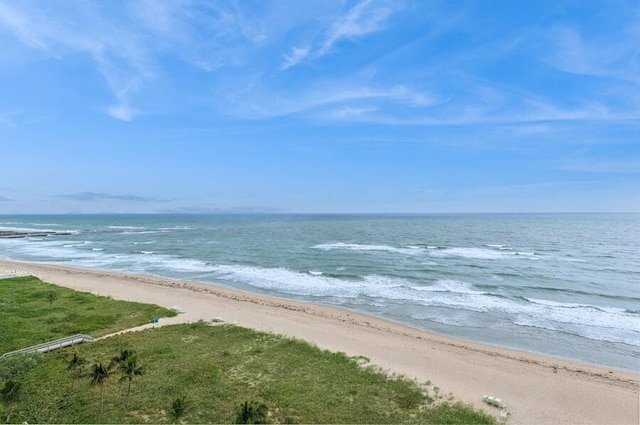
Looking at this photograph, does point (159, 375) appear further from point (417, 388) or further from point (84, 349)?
point (417, 388)

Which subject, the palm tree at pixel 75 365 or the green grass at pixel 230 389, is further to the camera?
the palm tree at pixel 75 365

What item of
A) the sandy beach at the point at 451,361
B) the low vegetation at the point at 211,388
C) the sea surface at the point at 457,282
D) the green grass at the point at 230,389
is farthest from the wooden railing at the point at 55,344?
the sea surface at the point at 457,282

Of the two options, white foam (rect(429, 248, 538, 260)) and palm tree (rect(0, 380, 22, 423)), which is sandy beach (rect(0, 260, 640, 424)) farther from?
white foam (rect(429, 248, 538, 260))

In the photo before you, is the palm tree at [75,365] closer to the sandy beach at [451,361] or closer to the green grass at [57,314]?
the green grass at [57,314]

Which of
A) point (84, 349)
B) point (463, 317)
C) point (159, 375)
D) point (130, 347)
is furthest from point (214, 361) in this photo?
point (463, 317)

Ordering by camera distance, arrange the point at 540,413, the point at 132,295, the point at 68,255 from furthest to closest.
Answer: the point at 68,255 → the point at 132,295 → the point at 540,413

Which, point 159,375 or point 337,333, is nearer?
point 159,375

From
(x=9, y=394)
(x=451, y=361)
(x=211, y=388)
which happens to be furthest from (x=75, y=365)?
(x=451, y=361)
